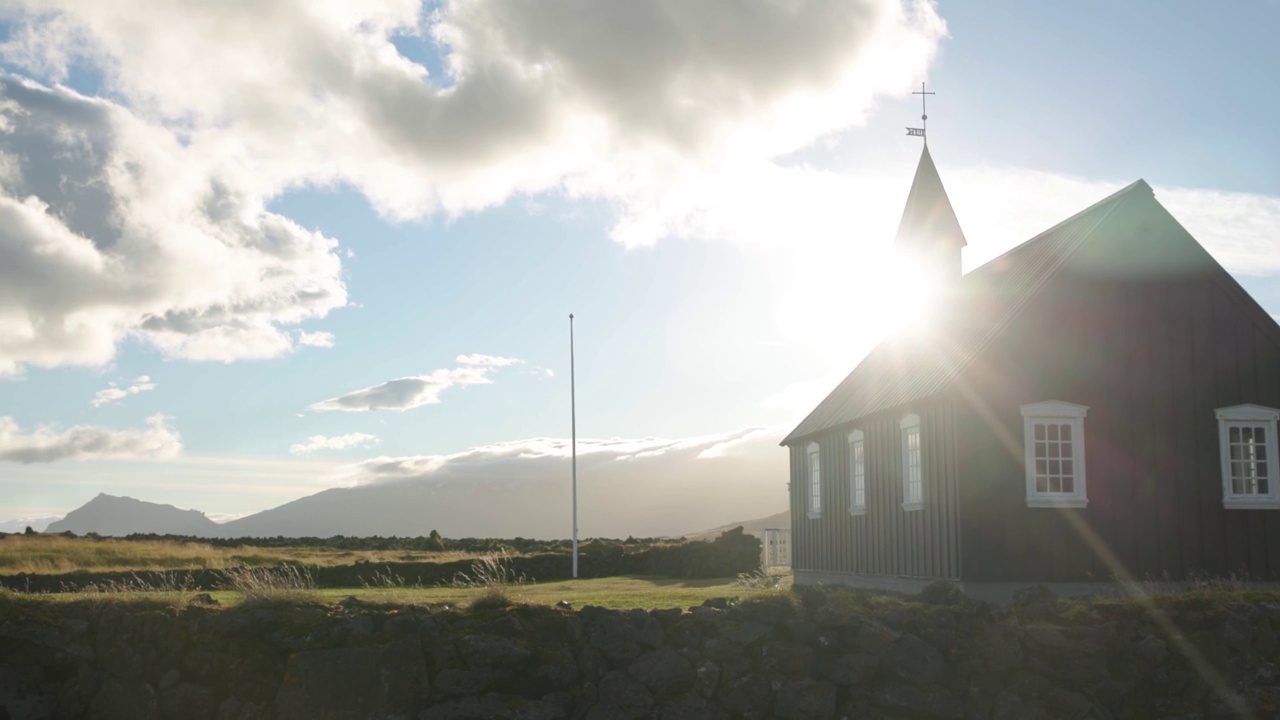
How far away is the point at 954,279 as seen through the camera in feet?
97.9

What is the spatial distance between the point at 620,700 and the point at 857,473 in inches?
584

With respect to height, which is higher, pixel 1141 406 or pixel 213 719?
pixel 1141 406

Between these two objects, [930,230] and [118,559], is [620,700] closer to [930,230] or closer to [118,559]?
[930,230]

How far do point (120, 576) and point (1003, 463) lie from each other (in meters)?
22.6

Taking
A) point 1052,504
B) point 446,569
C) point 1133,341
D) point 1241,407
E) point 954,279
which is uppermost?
point 954,279

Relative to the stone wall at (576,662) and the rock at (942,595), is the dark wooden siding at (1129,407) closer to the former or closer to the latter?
the rock at (942,595)

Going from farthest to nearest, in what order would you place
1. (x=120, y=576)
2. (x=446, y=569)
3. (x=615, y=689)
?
(x=446, y=569) → (x=120, y=576) → (x=615, y=689)

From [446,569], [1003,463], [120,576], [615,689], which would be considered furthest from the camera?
[446,569]

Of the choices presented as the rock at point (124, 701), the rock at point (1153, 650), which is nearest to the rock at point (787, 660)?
the rock at point (1153, 650)

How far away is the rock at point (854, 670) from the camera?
1178 centimetres

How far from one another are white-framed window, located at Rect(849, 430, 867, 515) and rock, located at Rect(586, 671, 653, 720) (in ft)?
45.4

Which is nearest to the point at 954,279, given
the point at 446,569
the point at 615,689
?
the point at 446,569

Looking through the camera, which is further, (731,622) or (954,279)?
(954,279)

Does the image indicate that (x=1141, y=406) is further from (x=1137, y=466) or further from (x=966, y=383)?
(x=966, y=383)
